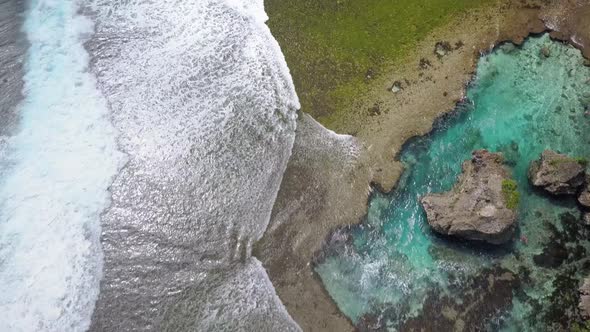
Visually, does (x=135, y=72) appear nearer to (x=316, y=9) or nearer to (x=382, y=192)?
(x=316, y=9)

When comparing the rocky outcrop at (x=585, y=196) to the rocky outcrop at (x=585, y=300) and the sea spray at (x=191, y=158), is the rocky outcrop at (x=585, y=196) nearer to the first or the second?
the rocky outcrop at (x=585, y=300)

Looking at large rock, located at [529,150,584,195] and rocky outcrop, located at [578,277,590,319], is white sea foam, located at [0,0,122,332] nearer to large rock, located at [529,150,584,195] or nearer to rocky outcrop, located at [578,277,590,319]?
large rock, located at [529,150,584,195]

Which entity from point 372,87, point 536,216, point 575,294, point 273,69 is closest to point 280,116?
point 273,69

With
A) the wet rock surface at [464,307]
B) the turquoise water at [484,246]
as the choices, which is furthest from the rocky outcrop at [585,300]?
the wet rock surface at [464,307]

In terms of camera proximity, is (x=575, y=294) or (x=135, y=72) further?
(x=135, y=72)

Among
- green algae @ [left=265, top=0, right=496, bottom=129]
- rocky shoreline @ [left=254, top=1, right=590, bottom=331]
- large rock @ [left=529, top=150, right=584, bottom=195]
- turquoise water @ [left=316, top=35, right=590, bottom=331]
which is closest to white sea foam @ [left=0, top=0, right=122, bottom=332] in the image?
rocky shoreline @ [left=254, top=1, right=590, bottom=331]

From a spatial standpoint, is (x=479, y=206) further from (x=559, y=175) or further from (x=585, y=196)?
(x=585, y=196)
